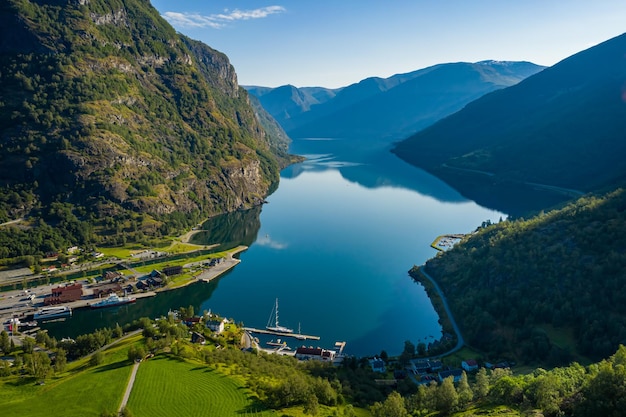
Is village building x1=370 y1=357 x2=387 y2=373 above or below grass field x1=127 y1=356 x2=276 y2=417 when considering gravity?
below

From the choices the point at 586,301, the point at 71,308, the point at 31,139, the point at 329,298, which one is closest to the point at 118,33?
the point at 31,139

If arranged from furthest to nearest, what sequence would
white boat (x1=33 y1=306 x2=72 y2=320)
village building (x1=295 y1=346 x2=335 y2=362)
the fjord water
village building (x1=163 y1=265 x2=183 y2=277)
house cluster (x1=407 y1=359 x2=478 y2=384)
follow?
village building (x1=163 y1=265 x2=183 y2=277)
white boat (x1=33 y1=306 x2=72 y2=320)
the fjord water
village building (x1=295 y1=346 x2=335 y2=362)
house cluster (x1=407 y1=359 x2=478 y2=384)

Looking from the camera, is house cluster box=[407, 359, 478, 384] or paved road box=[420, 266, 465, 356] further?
paved road box=[420, 266, 465, 356]

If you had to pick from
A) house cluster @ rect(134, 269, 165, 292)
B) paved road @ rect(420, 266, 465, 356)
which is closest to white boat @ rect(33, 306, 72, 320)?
house cluster @ rect(134, 269, 165, 292)

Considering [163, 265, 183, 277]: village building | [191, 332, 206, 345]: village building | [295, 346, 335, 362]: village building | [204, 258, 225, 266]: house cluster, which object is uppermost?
[163, 265, 183, 277]: village building

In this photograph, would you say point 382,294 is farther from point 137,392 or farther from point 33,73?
point 33,73

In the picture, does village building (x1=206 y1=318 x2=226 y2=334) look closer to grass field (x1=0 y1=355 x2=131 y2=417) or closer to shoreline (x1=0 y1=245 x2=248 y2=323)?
grass field (x1=0 y1=355 x2=131 y2=417)

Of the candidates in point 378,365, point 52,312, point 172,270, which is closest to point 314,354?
point 378,365
